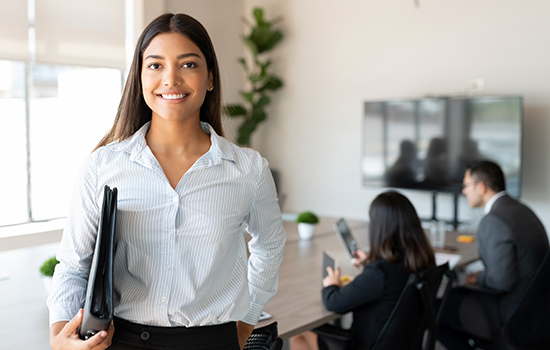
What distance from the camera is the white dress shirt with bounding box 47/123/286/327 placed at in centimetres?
109

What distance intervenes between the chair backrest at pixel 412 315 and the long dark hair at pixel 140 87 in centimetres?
103

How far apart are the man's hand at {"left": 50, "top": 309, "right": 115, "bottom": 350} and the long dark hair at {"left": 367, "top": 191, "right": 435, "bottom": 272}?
4.80 feet

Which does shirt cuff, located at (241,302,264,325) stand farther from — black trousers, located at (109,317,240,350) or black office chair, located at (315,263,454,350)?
black office chair, located at (315,263,454,350)

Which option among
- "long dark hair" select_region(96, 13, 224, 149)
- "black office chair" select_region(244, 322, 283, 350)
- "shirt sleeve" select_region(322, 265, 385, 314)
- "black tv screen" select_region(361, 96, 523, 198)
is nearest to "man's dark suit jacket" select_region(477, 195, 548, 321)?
"shirt sleeve" select_region(322, 265, 385, 314)

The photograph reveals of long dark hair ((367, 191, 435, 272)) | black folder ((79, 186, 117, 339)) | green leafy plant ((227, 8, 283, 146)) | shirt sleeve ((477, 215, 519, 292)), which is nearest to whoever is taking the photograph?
black folder ((79, 186, 117, 339))

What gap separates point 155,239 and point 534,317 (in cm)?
203

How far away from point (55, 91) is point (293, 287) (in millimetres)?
3731

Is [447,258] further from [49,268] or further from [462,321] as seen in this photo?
[49,268]

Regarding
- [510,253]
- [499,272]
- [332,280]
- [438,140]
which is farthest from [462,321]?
[438,140]

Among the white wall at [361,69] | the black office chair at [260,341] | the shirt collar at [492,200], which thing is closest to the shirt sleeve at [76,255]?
the black office chair at [260,341]

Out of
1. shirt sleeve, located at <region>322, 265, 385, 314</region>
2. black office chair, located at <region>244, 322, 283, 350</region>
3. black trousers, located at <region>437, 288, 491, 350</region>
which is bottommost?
black trousers, located at <region>437, 288, 491, 350</region>

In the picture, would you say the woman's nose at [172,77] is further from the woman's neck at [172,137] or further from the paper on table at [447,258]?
the paper on table at [447,258]

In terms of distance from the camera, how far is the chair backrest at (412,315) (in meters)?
1.97

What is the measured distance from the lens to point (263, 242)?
4.61ft
